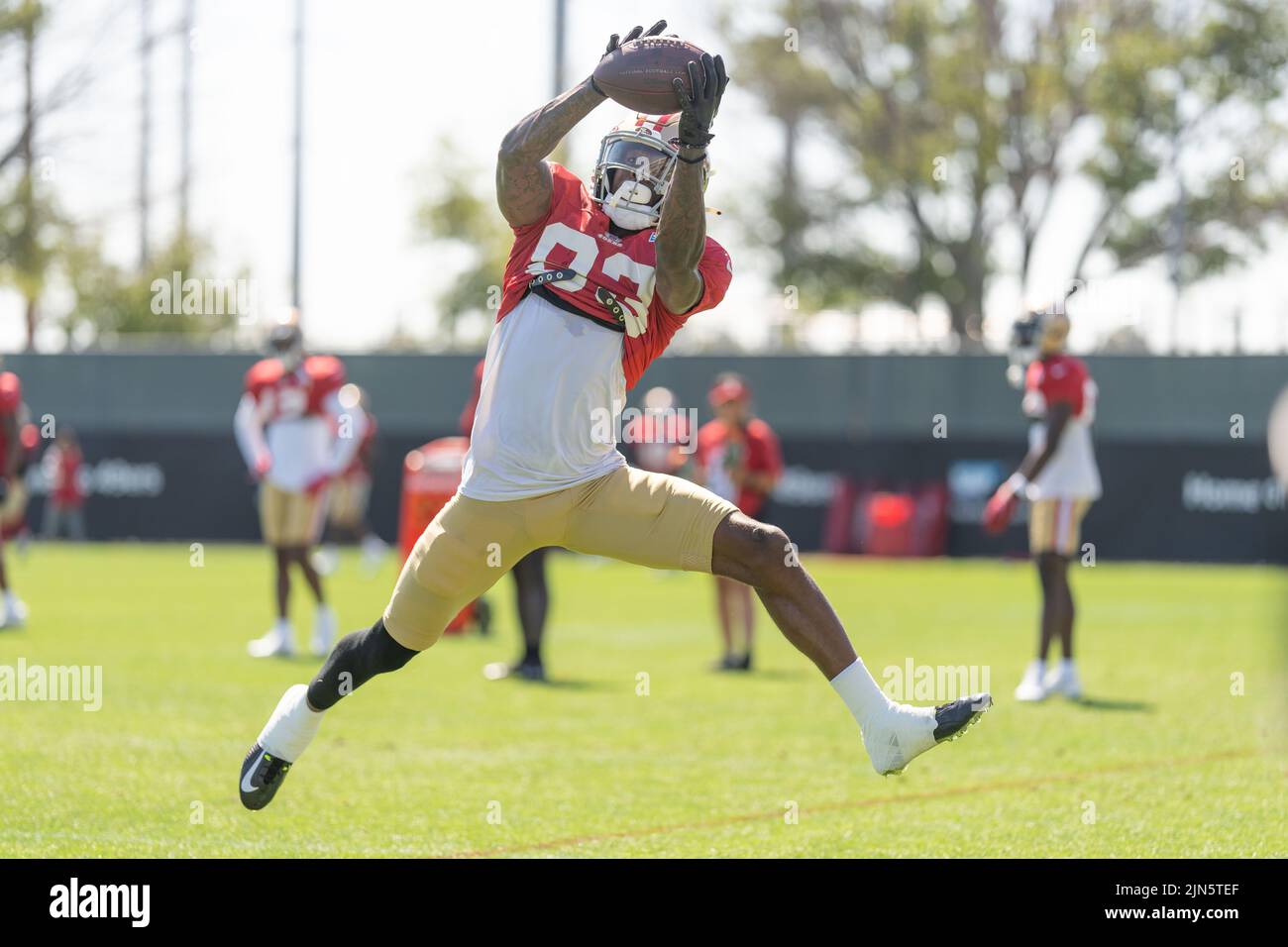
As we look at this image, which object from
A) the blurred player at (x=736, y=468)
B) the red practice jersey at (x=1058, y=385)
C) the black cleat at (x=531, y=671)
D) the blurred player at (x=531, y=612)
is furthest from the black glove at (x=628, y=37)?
the blurred player at (x=736, y=468)

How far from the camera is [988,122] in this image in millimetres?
37969

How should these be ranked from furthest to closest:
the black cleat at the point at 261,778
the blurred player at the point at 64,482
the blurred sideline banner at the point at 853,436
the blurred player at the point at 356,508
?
1. the blurred player at the point at 64,482
2. the blurred sideline banner at the point at 853,436
3. the blurred player at the point at 356,508
4. the black cleat at the point at 261,778

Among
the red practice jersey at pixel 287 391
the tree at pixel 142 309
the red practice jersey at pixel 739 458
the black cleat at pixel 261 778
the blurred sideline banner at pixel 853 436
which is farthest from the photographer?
the tree at pixel 142 309

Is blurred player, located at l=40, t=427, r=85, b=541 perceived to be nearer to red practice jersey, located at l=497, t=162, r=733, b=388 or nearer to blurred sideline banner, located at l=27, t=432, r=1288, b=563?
blurred sideline banner, located at l=27, t=432, r=1288, b=563

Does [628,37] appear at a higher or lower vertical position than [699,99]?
higher

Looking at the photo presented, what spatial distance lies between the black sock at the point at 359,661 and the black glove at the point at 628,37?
6.35 feet

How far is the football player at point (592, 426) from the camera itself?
592 centimetres

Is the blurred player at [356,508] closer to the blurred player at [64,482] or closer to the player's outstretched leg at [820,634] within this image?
the blurred player at [64,482]

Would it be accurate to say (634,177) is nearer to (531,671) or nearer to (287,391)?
(531,671)

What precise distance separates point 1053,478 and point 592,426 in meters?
6.01

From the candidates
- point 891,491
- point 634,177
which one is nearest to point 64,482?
point 891,491

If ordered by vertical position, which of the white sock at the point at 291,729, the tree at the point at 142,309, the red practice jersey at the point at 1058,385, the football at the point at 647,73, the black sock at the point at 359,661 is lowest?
the white sock at the point at 291,729

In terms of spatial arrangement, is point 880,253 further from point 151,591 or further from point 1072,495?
point 1072,495

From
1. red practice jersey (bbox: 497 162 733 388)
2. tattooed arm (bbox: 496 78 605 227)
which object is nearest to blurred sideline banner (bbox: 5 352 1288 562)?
red practice jersey (bbox: 497 162 733 388)
